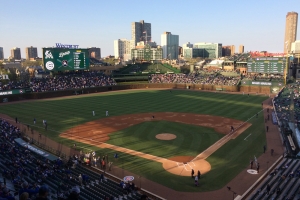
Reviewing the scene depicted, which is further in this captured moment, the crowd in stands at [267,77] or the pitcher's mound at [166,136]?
the crowd in stands at [267,77]

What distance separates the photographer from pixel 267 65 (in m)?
78.4

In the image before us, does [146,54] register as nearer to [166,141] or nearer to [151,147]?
[166,141]

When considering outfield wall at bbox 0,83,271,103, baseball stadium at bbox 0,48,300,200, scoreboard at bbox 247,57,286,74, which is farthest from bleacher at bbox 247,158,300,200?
scoreboard at bbox 247,57,286,74

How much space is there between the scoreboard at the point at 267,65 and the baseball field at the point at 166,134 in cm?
2626

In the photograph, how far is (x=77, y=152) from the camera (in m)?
27.5

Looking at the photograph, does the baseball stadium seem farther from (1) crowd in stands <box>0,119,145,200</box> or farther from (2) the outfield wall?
(2) the outfield wall

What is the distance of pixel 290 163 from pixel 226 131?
1139cm

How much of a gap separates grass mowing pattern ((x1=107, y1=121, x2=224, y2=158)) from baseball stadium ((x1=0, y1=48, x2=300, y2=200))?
0.11 m

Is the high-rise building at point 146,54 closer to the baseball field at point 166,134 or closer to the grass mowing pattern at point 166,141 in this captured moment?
the baseball field at point 166,134

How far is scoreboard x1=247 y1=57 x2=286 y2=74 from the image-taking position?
250ft

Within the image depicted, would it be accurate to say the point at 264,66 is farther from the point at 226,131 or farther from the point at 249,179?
the point at 249,179

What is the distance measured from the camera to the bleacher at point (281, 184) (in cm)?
1811

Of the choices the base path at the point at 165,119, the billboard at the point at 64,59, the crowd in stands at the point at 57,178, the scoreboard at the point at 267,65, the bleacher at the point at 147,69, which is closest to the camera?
the crowd in stands at the point at 57,178

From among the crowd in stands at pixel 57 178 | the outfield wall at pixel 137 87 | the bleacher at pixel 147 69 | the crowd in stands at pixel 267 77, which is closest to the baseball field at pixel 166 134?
the crowd in stands at pixel 57 178
